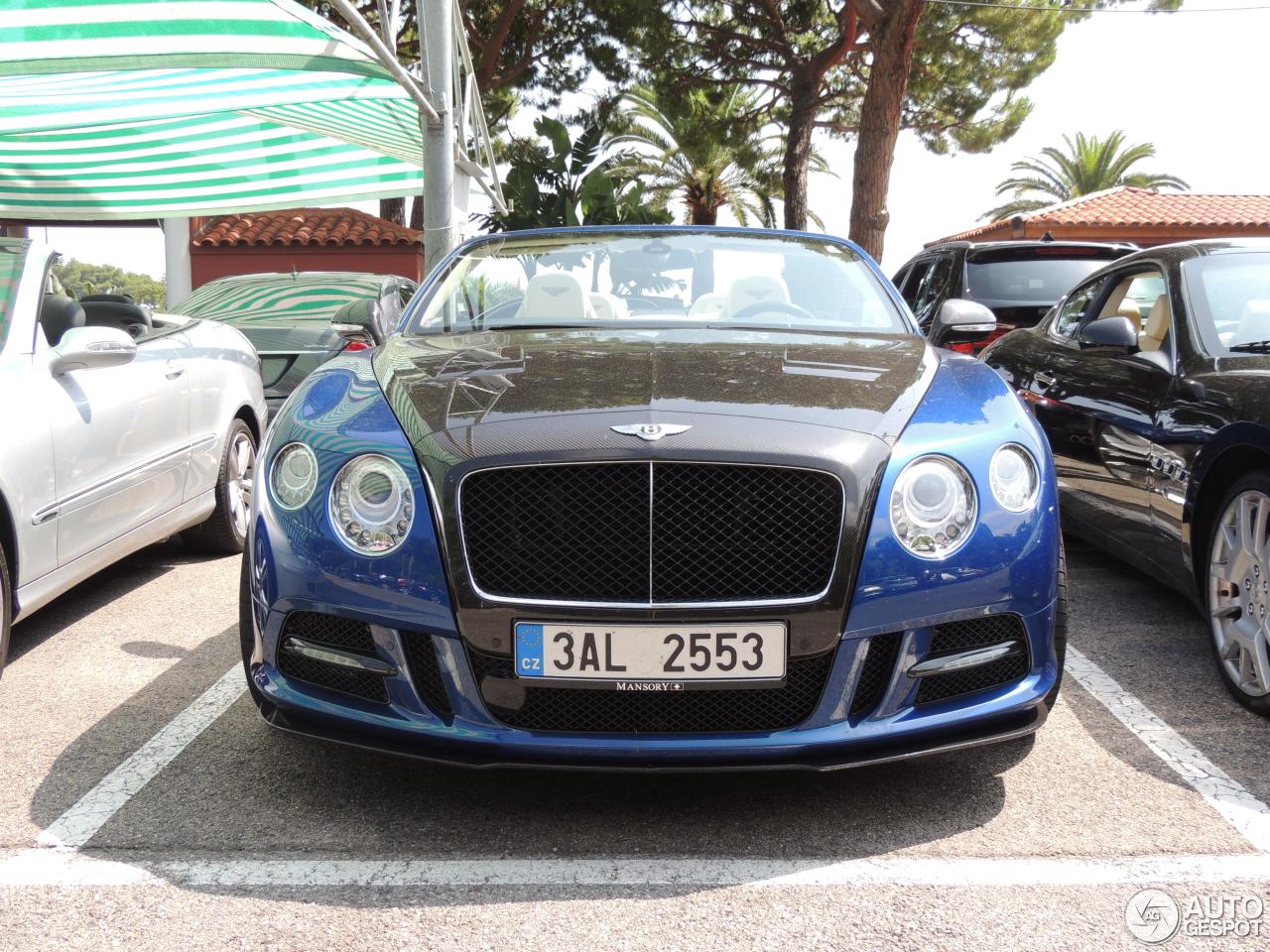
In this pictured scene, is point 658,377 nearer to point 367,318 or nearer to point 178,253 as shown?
point 367,318

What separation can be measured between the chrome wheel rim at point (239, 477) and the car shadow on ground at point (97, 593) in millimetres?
260

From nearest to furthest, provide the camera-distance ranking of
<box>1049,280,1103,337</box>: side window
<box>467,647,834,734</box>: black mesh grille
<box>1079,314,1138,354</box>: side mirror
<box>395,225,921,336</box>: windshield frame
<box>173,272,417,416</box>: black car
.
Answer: <box>467,647,834,734</box>: black mesh grille, <box>395,225,921,336</box>: windshield frame, <box>1079,314,1138,354</box>: side mirror, <box>1049,280,1103,337</box>: side window, <box>173,272,417,416</box>: black car

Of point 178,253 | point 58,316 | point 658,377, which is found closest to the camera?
point 658,377

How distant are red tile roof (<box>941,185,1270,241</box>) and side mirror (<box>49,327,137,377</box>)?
2627 centimetres

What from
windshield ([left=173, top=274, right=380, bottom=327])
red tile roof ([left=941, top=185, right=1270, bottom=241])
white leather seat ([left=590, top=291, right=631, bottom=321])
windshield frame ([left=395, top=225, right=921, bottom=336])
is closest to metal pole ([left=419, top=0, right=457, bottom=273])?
windshield ([left=173, top=274, right=380, bottom=327])

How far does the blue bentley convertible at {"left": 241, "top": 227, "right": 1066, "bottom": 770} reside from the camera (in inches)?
99.2

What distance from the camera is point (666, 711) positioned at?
2.56 metres

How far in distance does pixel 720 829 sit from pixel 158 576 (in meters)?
3.50

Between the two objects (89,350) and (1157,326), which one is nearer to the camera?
(89,350)

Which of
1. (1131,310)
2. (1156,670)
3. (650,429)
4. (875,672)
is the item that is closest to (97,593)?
(650,429)

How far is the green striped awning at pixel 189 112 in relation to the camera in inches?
257

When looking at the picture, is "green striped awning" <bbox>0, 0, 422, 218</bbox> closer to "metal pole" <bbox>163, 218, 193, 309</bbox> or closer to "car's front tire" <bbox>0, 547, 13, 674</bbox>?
"car's front tire" <bbox>0, 547, 13, 674</bbox>

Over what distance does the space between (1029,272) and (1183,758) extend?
564 cm

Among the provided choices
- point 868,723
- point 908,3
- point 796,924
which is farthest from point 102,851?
point 908,3
